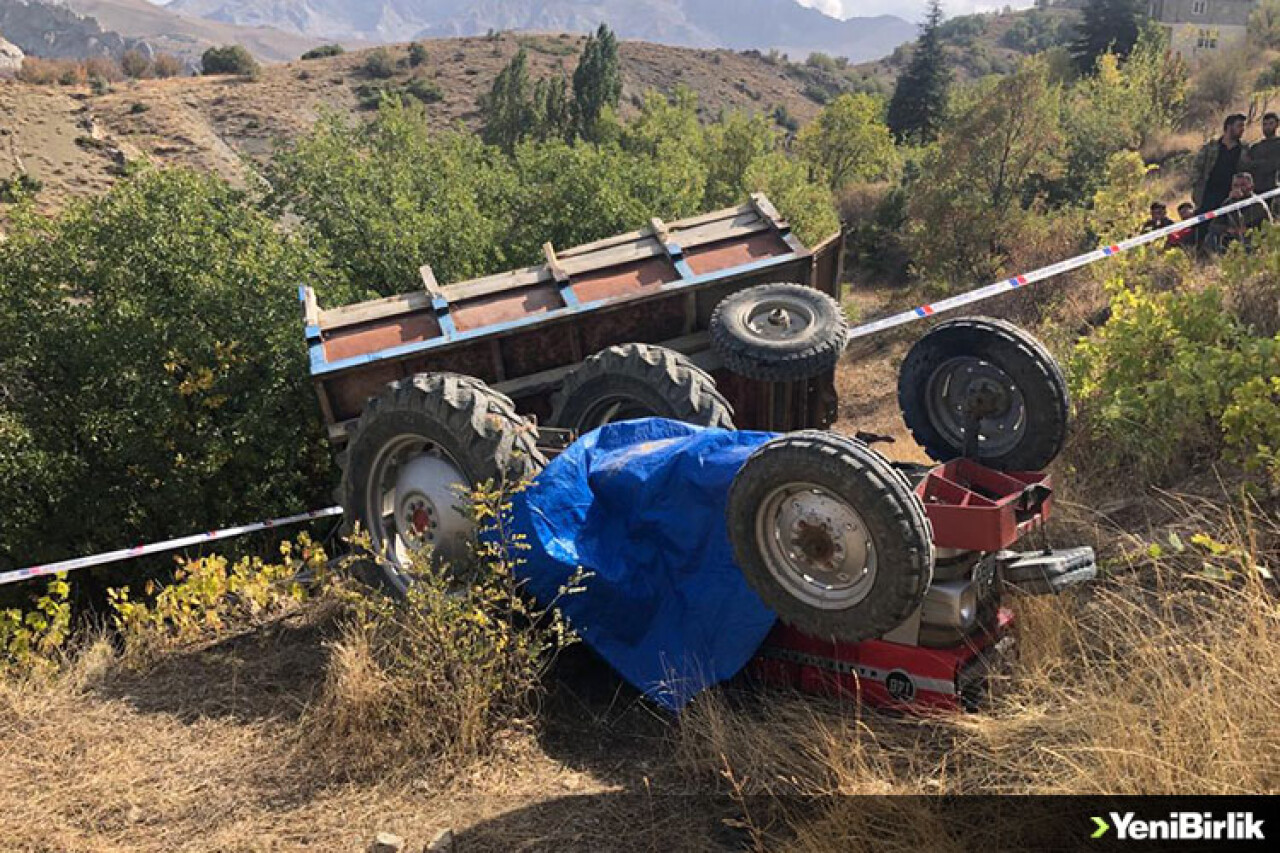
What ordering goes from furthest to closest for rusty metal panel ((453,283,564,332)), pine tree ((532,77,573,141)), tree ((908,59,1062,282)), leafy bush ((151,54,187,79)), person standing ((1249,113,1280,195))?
leafy bush ((151,54,187,79)), pine tree ((532,77,573,141)), tree ((908,59,1062,282)), person standing ((1249,113,1280,195)), rusty metal panel ((453,283,564,332))

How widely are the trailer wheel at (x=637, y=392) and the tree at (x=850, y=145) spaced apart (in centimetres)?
2769

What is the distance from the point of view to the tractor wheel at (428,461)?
187 inches

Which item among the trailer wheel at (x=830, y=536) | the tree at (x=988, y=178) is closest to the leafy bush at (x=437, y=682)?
the trailer wheel at (x=830, y=536)

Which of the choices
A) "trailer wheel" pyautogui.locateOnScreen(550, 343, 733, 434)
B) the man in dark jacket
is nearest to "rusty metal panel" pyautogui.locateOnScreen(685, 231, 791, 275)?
"trailer wheel" pyautogui.locateOnScreen(550, 343, 733, 434)

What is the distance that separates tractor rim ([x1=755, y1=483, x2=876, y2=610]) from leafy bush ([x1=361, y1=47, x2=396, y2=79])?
3041 inches

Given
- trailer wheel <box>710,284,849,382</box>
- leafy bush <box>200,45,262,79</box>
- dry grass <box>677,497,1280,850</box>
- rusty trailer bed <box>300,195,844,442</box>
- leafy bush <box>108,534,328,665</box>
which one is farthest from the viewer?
leafy bush <box>200,45,262,79</box>

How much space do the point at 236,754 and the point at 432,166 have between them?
546 inches

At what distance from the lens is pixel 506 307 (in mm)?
6715

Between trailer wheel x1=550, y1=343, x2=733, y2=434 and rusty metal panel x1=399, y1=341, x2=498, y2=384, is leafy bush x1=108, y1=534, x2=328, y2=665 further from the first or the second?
trailer wheel x1=550, y1=343, x2=733, y2=434

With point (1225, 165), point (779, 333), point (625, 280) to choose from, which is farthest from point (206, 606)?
point (1225, 165)

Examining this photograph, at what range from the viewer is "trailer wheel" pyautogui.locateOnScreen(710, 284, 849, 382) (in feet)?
19.8

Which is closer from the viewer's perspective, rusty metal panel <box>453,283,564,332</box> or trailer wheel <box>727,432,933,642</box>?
trailer wheel <box>727,432,933,642</box>

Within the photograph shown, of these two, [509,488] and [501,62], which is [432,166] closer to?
[509,488]

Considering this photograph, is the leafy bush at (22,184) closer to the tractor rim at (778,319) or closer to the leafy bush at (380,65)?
the tractor rim at (778,319)
